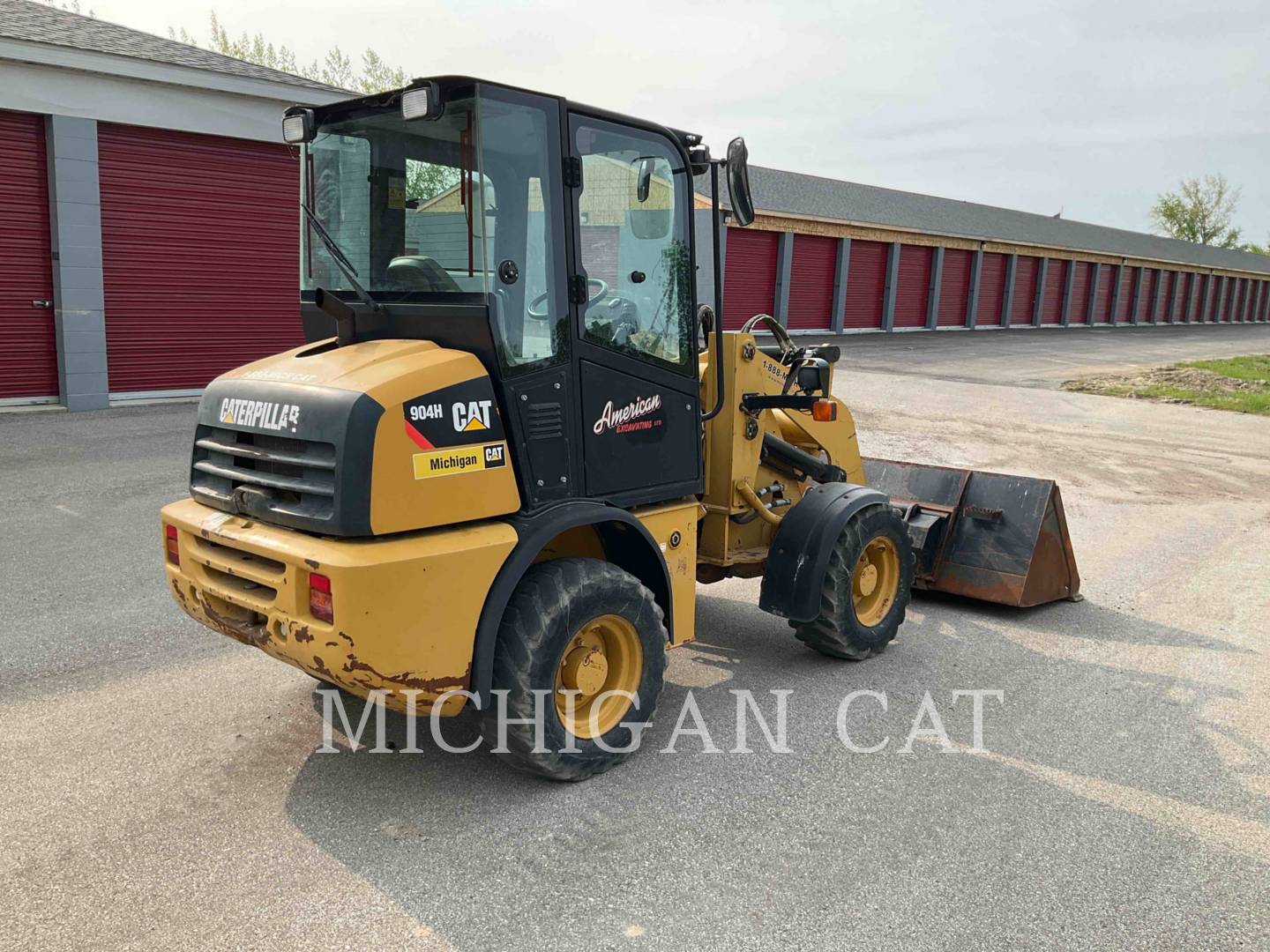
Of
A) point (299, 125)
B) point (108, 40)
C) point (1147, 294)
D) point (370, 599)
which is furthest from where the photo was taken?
point (1147, 294)

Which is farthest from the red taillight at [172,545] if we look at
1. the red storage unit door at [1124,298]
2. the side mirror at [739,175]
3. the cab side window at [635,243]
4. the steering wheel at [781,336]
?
the red storage unit door at [1124,298]

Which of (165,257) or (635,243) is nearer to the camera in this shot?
(635,243)

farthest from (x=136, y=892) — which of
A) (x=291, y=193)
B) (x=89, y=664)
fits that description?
(x=291, y=193)

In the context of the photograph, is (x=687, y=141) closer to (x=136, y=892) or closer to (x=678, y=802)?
(x=678, y=802)

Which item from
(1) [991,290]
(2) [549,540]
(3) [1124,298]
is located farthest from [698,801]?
(3) [1124,298]

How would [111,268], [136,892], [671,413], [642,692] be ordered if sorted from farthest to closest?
[111,268]
[671,413]
[642,692]
[136,892]

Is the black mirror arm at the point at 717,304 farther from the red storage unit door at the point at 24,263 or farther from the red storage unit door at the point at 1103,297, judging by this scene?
the red storage unit door at the point at 1103,297

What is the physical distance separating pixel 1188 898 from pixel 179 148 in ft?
44.9

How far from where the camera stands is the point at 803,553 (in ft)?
16.5

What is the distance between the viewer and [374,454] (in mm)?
3361

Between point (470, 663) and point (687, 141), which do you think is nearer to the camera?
point (470, 663)

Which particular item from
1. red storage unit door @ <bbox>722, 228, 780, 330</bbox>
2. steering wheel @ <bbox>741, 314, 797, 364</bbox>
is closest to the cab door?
steering wheel @ <bbox>741, 314, 797, 364</bbox>

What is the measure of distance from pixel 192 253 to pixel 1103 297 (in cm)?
4414

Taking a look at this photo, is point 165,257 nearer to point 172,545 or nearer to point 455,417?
point 172,545
